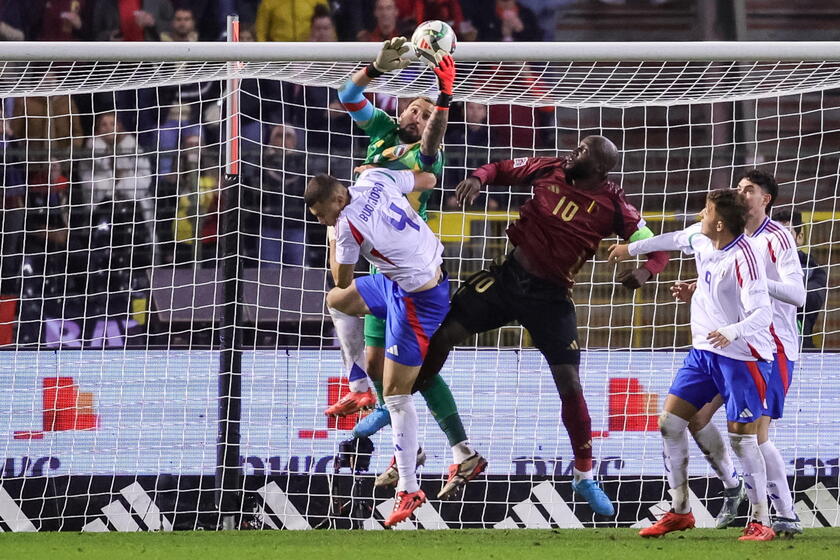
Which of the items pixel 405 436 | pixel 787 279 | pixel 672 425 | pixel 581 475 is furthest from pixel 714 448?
pixel 405 436

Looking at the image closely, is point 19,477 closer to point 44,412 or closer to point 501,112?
point 44,412

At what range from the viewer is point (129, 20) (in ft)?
39.1

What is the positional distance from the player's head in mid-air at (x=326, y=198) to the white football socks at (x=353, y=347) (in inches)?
36.0

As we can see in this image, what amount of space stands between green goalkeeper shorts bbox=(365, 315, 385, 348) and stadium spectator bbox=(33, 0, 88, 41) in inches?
232

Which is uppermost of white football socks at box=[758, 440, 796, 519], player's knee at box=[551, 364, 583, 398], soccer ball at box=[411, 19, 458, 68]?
soccer ball at box=[411, 19, 458, 68]

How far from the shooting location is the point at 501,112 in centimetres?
1057

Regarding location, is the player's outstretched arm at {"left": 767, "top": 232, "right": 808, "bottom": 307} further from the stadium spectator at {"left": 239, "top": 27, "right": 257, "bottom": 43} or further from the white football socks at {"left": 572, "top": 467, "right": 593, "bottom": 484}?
the stadium spectator at {"left": 239, "top": 27, "right": 257, "bottom": 43}

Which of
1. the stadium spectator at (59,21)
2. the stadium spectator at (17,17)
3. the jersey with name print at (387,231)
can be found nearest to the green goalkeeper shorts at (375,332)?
the jersey with name print at (387,231)

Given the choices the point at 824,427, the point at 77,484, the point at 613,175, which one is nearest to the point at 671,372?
the point at 824,427

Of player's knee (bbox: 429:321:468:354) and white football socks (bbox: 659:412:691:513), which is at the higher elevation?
player's knee (bbox: 429:321:468:354)

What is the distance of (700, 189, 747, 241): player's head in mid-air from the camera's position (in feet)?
20.4

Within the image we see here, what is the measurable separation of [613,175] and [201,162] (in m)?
3.07

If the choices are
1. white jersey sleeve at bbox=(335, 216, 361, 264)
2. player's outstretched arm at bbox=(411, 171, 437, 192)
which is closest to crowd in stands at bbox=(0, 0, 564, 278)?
player's outstretched arm at bbox=(411, 171, 437, 192)

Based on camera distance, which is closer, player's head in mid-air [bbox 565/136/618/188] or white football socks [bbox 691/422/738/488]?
player's head in mid-air [bbox 565/136/618/188]
